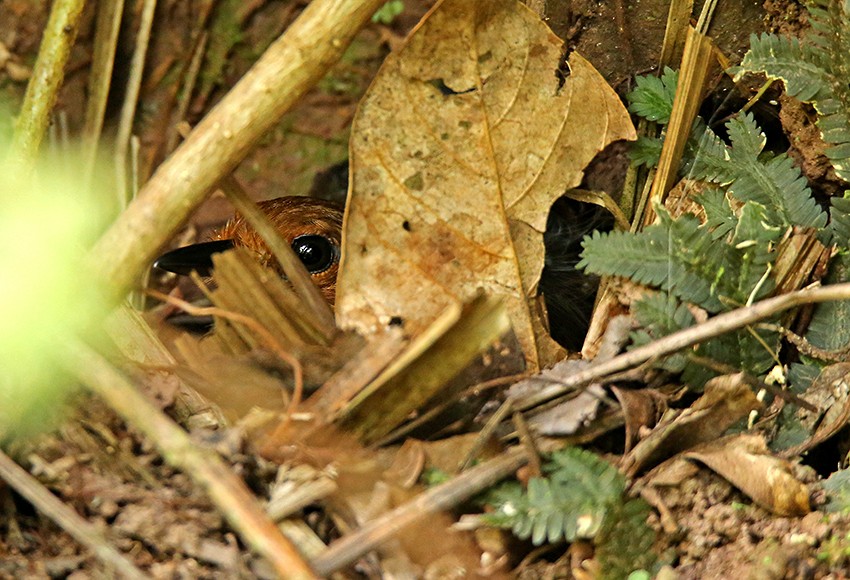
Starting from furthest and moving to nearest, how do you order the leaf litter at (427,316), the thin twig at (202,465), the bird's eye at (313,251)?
the bird's eye at (313,251) → the leaf litter at (427,316) → the thin twig at (202,465)

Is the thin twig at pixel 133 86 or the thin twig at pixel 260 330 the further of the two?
the thin twig at pixel 133 86

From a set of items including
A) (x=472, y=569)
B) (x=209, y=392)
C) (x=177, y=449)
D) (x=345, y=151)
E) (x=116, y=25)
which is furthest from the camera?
(x=345, y=151)

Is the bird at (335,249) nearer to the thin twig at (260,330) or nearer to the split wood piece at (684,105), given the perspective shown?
the split wood piece at (684,105)

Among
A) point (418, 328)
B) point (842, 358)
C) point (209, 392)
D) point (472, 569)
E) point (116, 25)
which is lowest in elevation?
point (842, 358)

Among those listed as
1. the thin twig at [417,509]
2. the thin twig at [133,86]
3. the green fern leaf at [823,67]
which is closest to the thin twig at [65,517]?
the thin twig at [417,509]

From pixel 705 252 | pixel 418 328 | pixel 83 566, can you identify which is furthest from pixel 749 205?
pixel 83 566

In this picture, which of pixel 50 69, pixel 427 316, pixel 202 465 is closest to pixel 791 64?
pixel 427 316

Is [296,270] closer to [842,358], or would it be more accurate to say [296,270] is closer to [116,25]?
[842,358]

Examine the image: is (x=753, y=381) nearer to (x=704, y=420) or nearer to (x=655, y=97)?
(x=704, y=420)
